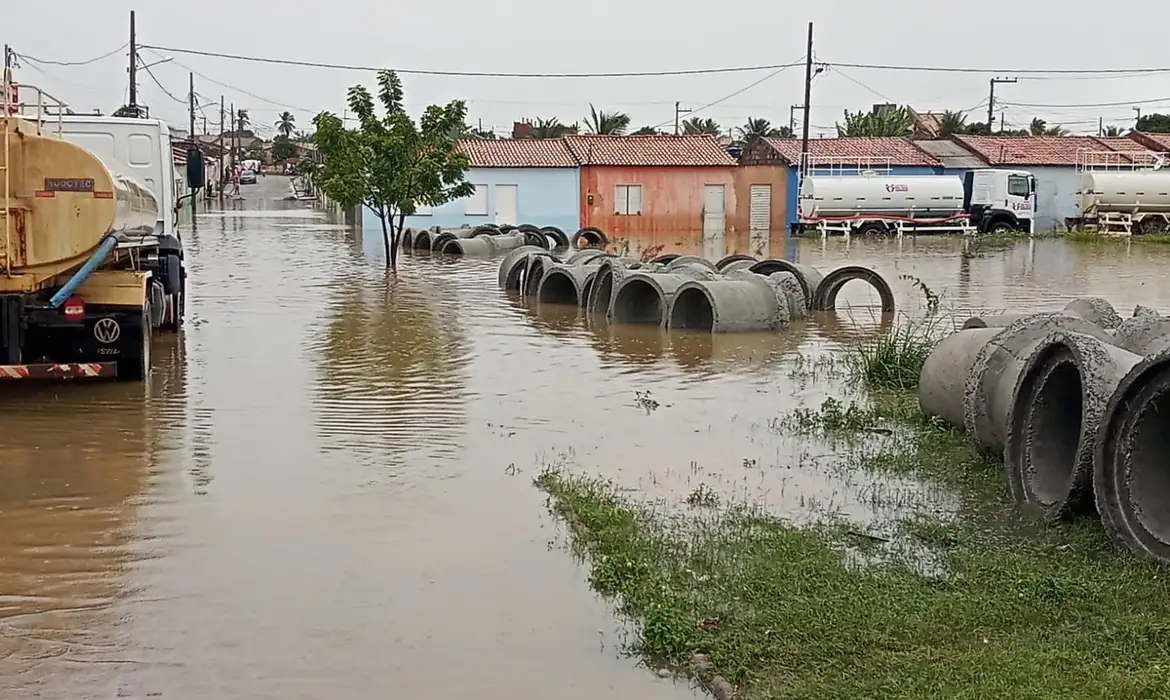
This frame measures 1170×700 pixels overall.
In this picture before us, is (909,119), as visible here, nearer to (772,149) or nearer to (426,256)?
(772,149)

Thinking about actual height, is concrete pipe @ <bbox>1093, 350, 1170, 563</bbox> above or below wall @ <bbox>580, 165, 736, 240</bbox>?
below

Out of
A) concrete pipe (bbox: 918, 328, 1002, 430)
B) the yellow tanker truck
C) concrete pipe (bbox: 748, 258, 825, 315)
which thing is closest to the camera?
concrete pipe (bbox: 918, 328, 1002, 430)

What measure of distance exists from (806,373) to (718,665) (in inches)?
336

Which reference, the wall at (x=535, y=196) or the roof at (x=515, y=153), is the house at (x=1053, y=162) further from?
the roof at (x=515, y=153)

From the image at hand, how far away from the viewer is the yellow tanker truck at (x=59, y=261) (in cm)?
1009

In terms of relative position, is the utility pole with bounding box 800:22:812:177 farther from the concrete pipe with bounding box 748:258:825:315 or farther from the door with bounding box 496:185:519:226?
the concrete pipe with bounding box 748:258:825:315

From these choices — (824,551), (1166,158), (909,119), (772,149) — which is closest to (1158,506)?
(824,551)

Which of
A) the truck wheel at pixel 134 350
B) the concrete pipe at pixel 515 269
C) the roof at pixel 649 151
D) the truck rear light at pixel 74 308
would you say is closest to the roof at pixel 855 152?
the roof at pixel 649 151

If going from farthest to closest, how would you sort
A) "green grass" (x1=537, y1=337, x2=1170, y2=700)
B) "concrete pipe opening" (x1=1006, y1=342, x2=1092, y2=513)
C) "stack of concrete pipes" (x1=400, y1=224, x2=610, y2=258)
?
"stack of concrete pipes" (x1=400, y1=224, x2=610, y2=258) < "concrete pipe opening" (x1=1006, y1=342, x2=1092, y2=513) < "green grass" (x1=537, y1=337, x2=1170, y2=700)

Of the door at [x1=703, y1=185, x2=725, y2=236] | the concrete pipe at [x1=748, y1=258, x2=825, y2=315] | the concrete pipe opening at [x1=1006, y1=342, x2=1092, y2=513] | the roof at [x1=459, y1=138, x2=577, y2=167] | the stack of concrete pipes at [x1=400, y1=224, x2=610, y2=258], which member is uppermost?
the roof at [x1=459, y1=138, x2=577, y2=167]

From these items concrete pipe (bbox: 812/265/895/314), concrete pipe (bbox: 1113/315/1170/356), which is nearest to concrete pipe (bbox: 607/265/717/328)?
concrete pipe (bbox: 812/265/895/314)

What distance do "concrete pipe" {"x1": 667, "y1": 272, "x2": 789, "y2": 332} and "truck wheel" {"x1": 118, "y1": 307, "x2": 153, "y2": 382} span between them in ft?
23.4

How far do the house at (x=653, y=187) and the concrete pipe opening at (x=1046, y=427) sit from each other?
40.6 metres

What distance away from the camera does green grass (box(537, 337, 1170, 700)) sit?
488 cm
